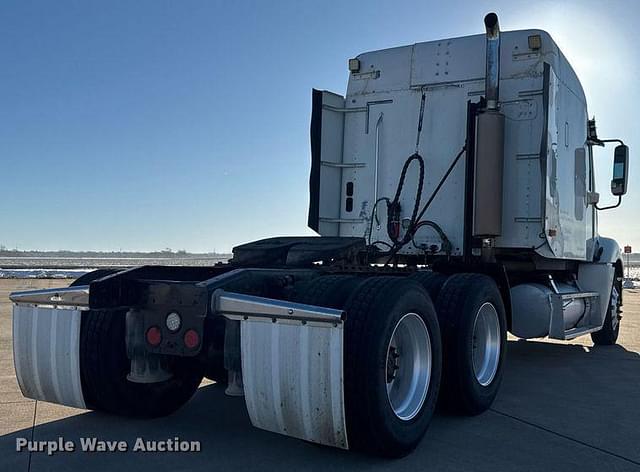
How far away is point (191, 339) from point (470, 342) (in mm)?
2277

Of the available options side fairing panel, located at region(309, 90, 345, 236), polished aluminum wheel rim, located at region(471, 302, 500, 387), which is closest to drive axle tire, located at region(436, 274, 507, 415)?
polished aluminum wheel rim, located at region(471, 302, 500, 387)

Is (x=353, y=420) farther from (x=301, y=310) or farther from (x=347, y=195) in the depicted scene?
(x=347, y=195)

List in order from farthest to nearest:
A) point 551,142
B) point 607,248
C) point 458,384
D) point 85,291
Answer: point 607,248 → point 551,142 → point 458,384 → point 85,291

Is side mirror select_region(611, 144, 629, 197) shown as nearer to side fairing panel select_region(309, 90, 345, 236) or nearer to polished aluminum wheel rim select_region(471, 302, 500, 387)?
side fairing panel select_region(309, 90, 345, 236)

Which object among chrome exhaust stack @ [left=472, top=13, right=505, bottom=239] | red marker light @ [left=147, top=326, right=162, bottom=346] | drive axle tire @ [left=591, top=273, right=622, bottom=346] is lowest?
drive axle tire @ [left=591, top=273, right=622, bottom=346]

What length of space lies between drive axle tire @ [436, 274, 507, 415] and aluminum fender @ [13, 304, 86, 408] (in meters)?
2.79

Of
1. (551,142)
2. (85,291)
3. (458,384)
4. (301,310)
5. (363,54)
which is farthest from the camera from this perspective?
(363,54)

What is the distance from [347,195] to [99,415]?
3.84 meters

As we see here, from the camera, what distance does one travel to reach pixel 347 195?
25.5 ft

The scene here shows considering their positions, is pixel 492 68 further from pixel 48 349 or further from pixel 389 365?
pixel 48 349

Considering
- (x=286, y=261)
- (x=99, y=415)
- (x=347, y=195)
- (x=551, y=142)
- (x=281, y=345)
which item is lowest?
(x=99, y=415)

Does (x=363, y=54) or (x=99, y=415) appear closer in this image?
(x=99, y=415)

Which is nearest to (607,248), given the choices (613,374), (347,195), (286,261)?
(613,374)

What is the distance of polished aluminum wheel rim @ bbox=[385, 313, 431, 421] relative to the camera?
439 centimetres
